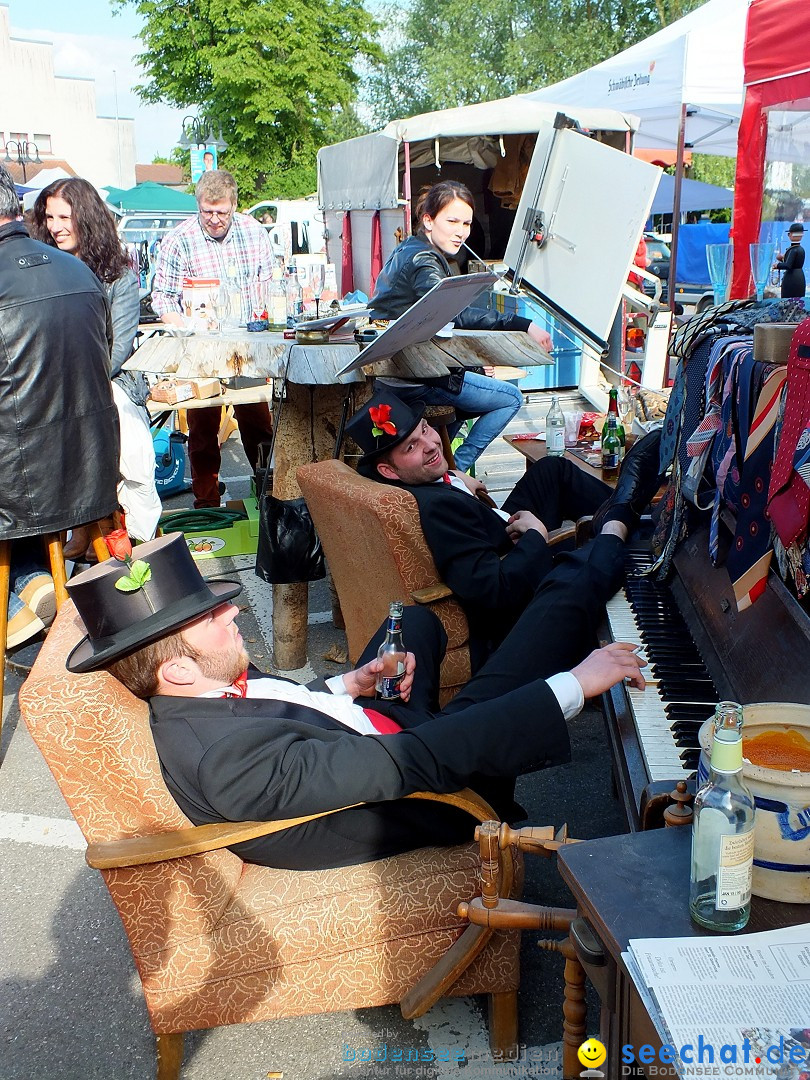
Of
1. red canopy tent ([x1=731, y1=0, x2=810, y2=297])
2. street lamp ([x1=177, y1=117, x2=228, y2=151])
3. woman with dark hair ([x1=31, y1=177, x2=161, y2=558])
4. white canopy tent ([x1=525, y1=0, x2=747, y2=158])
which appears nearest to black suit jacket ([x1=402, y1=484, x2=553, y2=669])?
woman with dark hair ([x1=31, y1=177, x2=161, y2=558])

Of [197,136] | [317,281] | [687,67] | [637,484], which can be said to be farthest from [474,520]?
[197,136]

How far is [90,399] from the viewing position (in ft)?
12.3

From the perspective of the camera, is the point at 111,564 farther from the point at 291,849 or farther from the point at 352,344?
the point at 352,344

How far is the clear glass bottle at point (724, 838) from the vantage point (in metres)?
1.27

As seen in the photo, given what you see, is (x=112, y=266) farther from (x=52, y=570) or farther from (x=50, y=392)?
(x=52, y=570)

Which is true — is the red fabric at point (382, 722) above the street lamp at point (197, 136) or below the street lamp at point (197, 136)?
below

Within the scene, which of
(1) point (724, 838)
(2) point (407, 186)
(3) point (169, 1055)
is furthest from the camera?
(2) point (407, 186)

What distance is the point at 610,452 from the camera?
15.0 ft

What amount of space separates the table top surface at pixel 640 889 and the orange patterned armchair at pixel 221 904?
644mm

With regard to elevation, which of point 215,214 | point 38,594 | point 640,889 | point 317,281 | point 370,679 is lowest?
point 38,594

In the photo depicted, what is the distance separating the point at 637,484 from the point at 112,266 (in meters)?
3.14

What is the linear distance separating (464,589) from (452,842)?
1.16 metres

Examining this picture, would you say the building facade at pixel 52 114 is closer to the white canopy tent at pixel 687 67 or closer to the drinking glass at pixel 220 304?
the white canopy tent at pixel 687 67

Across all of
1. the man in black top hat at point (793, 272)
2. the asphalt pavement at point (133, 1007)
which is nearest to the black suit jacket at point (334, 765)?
the asphalt pavement at point (133, 1007)
